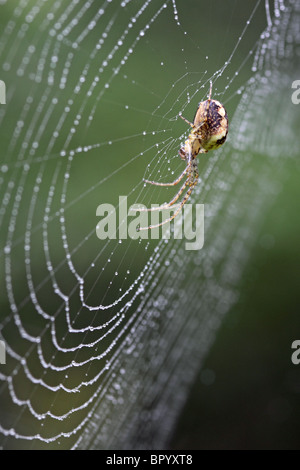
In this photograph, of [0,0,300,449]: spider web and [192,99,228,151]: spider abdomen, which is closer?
[192,99,228,151]: spider abdomen

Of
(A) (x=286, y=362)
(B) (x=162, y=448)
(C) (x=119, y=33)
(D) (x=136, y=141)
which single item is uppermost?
(C) (x=119, y=33)

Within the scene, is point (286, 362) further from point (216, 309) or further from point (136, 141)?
point (136, 141)

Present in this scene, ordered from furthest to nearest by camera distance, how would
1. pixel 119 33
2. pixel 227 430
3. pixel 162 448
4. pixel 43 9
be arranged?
pixel 227 430, pixel 162 448, pixel 119 33, pixel 43 9

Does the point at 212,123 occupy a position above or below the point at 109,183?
above

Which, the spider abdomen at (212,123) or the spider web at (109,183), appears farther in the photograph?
the spider web at (109,183)

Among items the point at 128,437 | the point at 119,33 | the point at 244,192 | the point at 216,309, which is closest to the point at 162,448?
the point at 128,437

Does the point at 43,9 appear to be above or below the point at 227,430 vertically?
above

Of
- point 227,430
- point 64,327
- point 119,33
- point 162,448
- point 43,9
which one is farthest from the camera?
point 227,430

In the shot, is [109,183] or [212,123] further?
[109,183]
